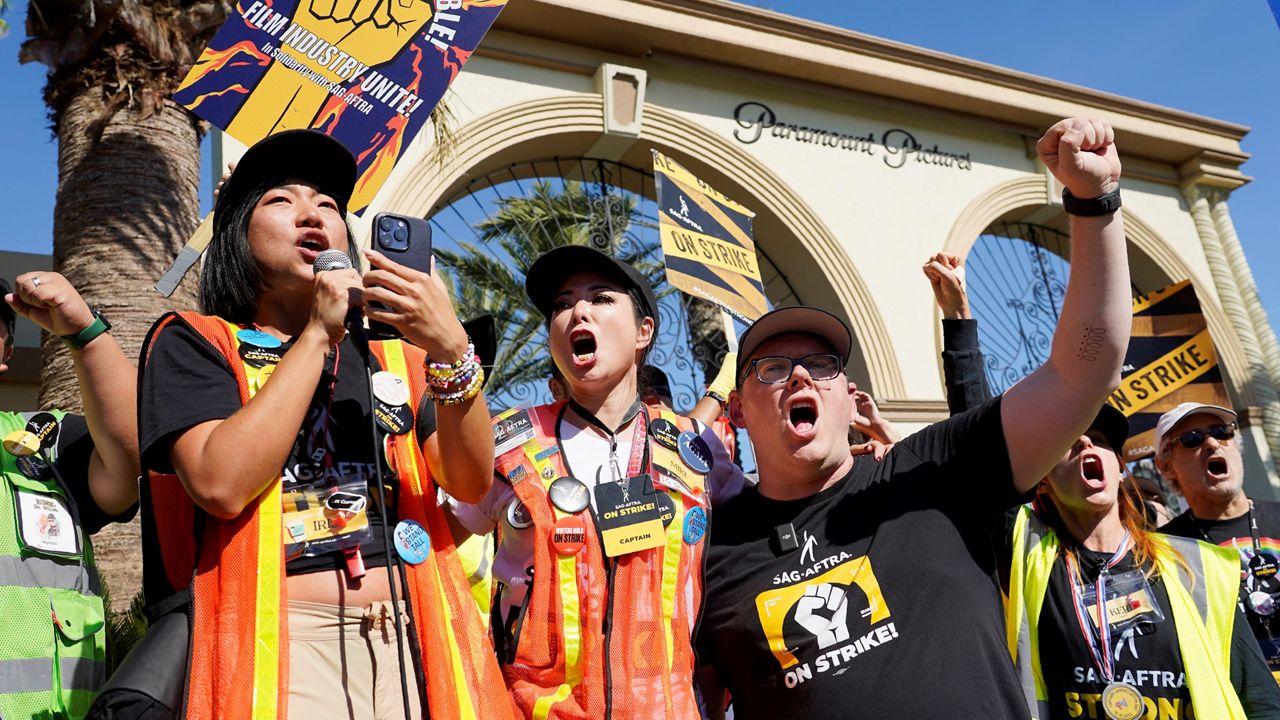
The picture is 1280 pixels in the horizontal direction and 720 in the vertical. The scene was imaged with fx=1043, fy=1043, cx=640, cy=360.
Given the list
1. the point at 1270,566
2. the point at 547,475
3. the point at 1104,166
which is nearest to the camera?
the point at 1104,166

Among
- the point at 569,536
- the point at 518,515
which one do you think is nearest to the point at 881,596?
the point at 569,536

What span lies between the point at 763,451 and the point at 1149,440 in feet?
24.0

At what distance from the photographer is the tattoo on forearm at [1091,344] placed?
215 cm

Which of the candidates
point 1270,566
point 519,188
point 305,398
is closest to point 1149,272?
point 519,188

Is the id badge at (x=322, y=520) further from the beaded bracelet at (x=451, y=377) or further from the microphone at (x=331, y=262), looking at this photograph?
the microphone at (x=331, y=262)

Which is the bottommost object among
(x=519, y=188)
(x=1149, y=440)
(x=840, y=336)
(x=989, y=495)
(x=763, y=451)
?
(x=989, y=495)

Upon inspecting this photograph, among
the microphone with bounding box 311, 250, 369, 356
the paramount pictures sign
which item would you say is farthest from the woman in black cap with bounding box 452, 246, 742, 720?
the paramount pictures sign

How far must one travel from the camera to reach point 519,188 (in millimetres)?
10109

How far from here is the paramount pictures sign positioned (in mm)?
10898

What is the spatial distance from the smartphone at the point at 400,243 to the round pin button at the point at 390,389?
17cm

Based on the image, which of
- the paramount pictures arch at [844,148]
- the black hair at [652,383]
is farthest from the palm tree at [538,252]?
the black hair at [652,383]

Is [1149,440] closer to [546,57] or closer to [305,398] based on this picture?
[546,57]

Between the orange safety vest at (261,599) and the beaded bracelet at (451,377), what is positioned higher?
the beaded bracelet at (451,377)

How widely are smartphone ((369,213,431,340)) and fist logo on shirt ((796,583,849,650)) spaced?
1146 millimetres
